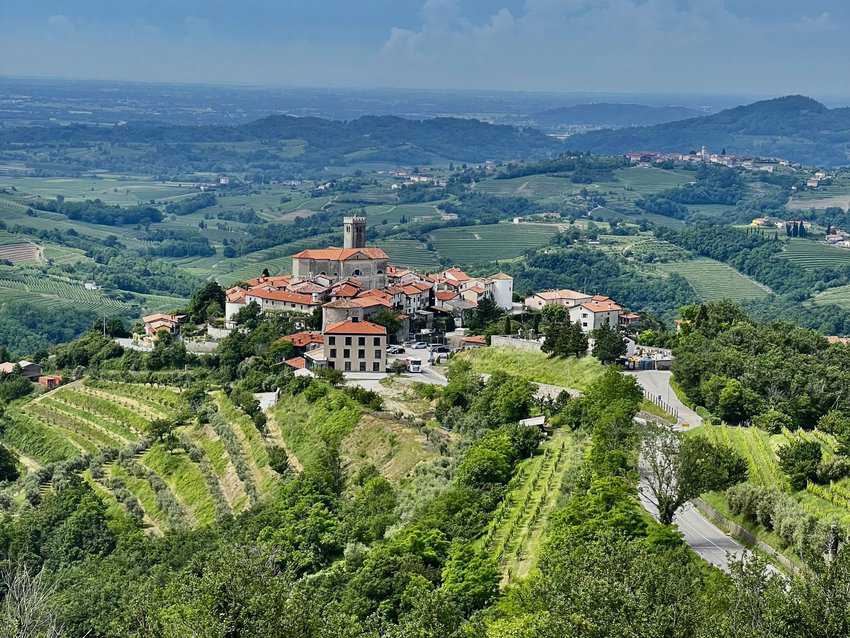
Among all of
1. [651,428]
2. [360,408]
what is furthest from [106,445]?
[651,428]

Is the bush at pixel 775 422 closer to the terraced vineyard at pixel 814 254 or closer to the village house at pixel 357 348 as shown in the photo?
the village house at pixel 357 348

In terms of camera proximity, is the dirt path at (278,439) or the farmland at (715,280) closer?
the dirt path at (278,439)

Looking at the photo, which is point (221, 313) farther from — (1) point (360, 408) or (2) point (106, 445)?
(1) point (360, 408)

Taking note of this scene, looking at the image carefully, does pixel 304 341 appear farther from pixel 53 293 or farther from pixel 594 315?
pixel 53 293

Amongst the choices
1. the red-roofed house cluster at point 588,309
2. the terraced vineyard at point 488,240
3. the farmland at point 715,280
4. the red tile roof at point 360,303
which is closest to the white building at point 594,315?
the red-roofed house cluster at point 588,309

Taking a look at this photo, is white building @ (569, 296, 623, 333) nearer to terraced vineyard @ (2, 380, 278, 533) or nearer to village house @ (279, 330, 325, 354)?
village house @ (279, 330, 325, 354)

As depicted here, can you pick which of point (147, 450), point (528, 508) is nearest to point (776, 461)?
point (528, 508)
